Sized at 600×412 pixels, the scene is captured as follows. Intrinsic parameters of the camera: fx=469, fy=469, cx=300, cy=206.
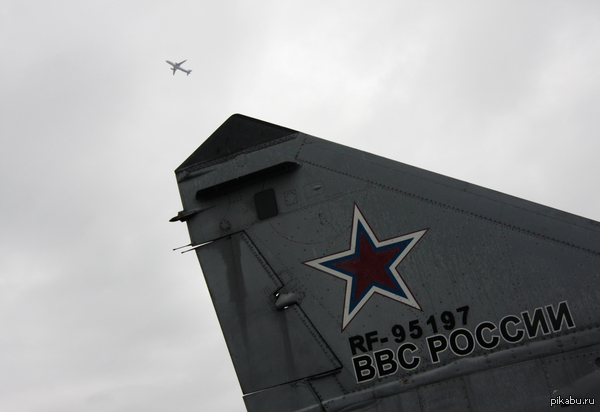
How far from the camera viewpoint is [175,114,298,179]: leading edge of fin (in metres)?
5.64

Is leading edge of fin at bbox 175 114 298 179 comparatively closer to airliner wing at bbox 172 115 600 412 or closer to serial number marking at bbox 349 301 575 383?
airliner wing at bbox 172 115 600 412

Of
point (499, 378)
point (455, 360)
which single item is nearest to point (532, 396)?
point (499, 378)

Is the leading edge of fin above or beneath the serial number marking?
above

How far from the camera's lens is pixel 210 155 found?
5.71 meters

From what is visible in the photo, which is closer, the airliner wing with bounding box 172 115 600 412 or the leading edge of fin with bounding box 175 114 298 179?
the airliner wing with bounding box 172 115 600 412

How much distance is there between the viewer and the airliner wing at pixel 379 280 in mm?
4305

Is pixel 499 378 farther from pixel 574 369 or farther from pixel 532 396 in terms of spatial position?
pixel 574 369

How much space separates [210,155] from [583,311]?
4246 millimetres

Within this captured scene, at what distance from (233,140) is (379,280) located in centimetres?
242

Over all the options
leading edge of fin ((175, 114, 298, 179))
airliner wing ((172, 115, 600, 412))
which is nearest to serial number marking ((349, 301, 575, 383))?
airliner wing ((172, 115, 600, 412))

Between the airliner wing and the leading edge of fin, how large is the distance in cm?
2

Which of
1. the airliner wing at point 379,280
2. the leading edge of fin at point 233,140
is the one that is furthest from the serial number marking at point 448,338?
the leading edge of fin at point 233,140

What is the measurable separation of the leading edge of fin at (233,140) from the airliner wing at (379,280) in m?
0.02

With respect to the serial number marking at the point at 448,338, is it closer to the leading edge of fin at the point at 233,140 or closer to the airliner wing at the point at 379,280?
the airliner wing at the point at 379,280
